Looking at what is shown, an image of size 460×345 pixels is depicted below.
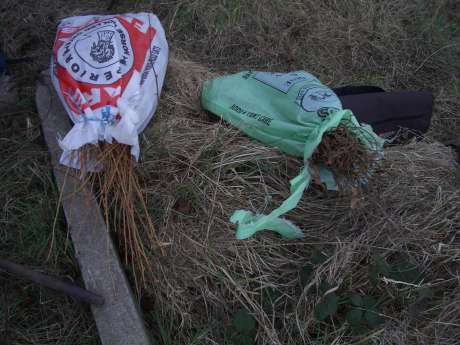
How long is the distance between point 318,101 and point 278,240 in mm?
596

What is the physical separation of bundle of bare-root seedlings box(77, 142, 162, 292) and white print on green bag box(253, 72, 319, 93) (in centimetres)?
69

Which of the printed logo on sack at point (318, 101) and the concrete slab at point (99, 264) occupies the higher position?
the printed logo on sack at point (318, 101)

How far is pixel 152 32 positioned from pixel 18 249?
3.75ft

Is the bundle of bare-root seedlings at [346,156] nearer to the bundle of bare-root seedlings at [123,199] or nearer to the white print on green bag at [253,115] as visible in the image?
the white print on green bag at [253,115]

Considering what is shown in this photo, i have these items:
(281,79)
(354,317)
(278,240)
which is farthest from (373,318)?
(281,79)

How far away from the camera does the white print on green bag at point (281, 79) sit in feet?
6.93

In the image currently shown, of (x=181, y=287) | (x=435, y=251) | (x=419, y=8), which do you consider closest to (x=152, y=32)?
(x=181, y=287)

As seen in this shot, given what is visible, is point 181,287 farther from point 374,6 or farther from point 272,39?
point 374,6

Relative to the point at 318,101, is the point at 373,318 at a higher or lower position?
lower

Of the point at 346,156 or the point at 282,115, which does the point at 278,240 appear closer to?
the point at 346,156

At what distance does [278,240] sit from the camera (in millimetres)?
1859

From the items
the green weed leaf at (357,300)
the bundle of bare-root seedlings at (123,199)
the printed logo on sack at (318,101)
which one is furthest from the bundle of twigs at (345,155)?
the bundle of bare-root seedlings at (123,199)

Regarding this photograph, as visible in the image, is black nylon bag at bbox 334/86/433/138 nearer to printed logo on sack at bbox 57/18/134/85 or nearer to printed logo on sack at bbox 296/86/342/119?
printed logo on sack at bbox 296/86/342/119

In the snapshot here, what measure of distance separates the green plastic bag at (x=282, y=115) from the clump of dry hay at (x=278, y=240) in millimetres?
67
